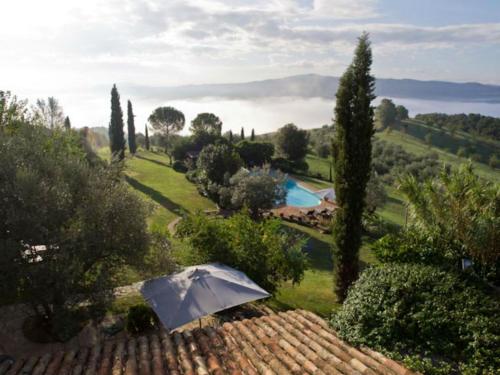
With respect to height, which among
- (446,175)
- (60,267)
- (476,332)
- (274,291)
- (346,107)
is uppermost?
(346,107)

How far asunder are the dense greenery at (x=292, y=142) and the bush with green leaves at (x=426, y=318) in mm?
48166

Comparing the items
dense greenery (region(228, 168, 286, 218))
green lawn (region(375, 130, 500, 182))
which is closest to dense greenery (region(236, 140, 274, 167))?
dense greenery (region(228, 168, 286, 218))

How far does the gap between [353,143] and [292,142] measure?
4254 centimetres

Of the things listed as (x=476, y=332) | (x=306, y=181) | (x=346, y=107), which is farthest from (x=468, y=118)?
(x=476, y=332)

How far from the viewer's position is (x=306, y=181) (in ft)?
167

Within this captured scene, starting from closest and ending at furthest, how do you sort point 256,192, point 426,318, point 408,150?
point 426,318 → point 256,192 → point 408,150

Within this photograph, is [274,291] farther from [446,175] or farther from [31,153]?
[31,153]

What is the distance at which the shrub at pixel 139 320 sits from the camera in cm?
1234

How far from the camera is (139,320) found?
1242 cm

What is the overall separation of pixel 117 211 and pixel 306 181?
41539mm

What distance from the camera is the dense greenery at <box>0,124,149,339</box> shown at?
945 centimetres

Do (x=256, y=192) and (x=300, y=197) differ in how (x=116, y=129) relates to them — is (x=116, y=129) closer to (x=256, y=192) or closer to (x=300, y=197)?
(x=300, y=197)

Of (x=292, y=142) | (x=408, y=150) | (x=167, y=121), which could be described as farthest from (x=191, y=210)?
(x=408, y=150)

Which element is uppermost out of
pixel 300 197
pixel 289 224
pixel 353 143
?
pixel 353 143
